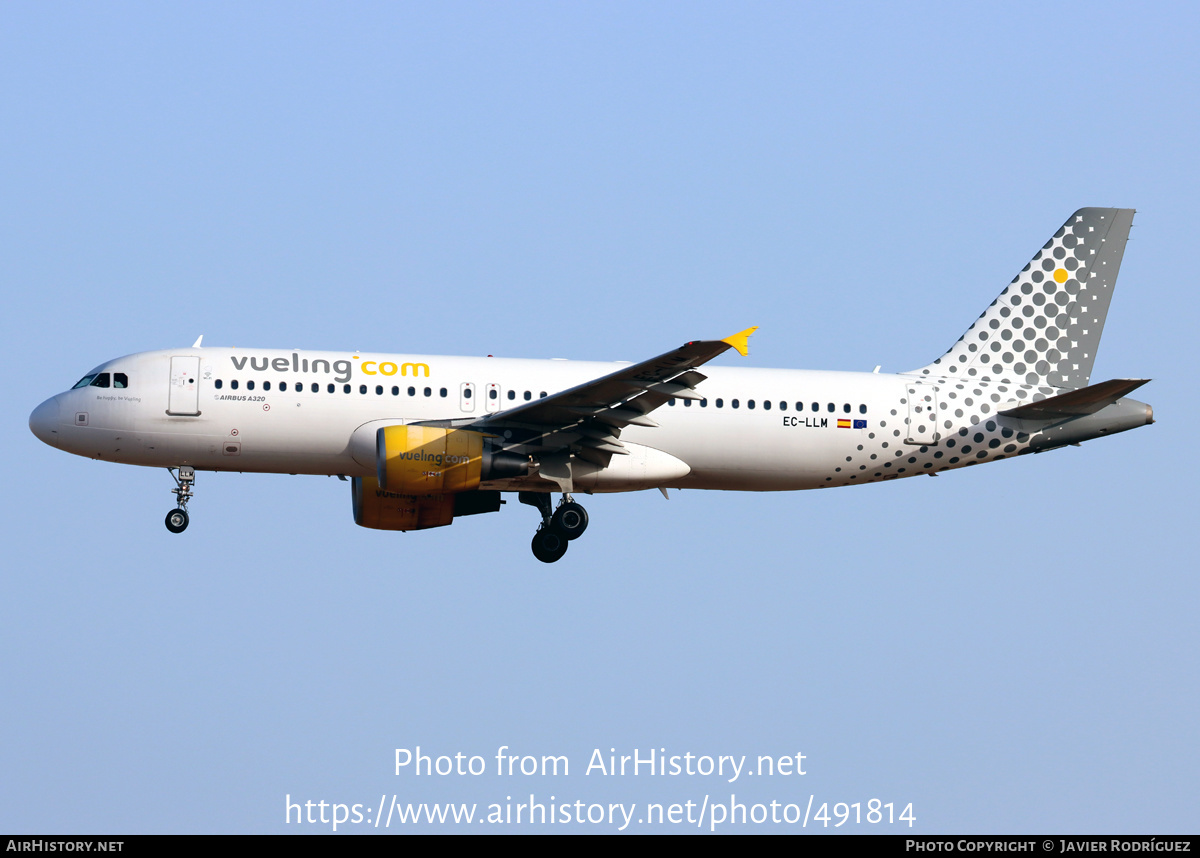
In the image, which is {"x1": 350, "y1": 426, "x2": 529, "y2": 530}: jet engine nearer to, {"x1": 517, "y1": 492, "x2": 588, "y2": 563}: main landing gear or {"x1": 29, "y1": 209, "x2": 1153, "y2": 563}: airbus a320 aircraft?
{"x1": 29, "y1": 209, "x2": 1153, "y2": 563}: airbus a320 aircraft

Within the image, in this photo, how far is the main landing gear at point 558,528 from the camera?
35.2 metres

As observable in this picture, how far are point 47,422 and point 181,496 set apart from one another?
130 inches

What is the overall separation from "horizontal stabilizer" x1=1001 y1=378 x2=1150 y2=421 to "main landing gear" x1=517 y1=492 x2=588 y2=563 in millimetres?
10068

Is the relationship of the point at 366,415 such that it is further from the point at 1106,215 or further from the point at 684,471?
the point at 1106,215

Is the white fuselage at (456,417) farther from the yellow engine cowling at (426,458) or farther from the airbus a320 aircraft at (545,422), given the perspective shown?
the yellow engine cowling at (426,458)

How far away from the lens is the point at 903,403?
119ft

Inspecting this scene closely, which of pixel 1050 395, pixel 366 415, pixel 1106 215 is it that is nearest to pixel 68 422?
pixel 366 415

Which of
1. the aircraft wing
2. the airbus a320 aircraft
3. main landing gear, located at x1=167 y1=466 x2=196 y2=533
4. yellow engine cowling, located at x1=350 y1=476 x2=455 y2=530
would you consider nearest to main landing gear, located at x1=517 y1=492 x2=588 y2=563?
the airbus a320 aircraft

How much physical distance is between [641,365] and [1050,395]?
11.7 metres

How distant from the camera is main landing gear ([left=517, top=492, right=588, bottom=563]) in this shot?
115 feet

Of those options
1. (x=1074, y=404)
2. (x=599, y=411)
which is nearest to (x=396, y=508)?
(x=599, y=411)

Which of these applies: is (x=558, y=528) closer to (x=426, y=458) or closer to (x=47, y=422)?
(x=426, y=458)

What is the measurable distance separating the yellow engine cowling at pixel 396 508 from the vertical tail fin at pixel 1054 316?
38.3 ft

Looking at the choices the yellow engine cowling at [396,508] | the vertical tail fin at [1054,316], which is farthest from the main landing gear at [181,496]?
the vertical tail fin at [1054,316]
